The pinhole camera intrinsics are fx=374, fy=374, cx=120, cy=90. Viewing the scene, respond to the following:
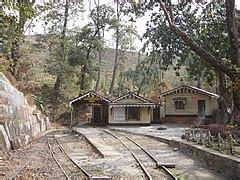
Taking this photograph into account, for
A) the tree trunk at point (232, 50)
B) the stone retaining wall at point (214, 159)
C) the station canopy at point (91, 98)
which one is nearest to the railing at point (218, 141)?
Answer: the stone retaining wall at point (214, 159)

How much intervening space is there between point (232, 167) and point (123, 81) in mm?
37892

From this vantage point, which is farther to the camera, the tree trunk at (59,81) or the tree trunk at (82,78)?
the tree trunk at (82,78)

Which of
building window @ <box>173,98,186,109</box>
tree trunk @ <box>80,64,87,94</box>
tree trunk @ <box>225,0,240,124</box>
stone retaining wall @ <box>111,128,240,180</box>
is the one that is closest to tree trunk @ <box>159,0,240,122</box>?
tree trunk @ <box>225,0,240,124</box>

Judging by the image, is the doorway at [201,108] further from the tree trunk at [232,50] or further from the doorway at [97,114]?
the tree trunk at [232,50]

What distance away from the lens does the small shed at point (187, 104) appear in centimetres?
3866

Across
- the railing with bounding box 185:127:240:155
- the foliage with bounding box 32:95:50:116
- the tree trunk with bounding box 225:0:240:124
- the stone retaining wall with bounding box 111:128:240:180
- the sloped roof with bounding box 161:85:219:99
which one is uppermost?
the tree trunk with bounding box 225:0:240:124

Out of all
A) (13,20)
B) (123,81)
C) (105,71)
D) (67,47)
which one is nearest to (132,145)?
(13,20)

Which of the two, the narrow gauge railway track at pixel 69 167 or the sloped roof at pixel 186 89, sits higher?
the sloped roof at pixel 186 89

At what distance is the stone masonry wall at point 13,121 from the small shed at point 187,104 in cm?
1547

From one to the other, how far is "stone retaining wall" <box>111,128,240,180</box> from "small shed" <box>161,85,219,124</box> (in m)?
20.3

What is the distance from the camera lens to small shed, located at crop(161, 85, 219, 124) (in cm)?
3866

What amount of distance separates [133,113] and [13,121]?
18664 millimetres

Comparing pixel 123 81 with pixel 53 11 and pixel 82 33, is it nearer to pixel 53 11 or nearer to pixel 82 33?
pixel 82 33

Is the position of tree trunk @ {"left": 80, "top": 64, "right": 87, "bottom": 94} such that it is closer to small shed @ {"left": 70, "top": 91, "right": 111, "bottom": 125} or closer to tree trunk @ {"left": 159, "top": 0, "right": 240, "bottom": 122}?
small shed @ {"left": 70, "top": 91, "right": 111, "bottom": 125}
